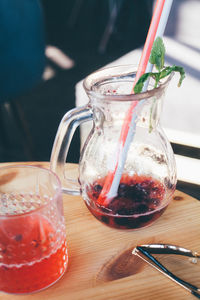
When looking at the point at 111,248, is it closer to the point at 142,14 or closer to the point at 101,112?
the point at 101,112

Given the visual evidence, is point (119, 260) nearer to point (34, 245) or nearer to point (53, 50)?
point (34, 245)

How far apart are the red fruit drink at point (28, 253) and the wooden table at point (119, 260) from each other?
0.6 inches

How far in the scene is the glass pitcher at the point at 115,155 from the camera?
0.49m

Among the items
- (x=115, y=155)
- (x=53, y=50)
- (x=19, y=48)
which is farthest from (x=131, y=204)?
(x=53, y=50)

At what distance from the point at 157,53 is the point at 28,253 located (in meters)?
0.26

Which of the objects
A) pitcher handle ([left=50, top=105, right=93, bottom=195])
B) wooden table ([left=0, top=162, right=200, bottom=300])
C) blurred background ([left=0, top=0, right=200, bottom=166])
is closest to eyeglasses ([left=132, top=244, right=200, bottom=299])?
wooden table ([left=0, top=162, right=200, bottom=300])

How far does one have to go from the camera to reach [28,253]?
43cm

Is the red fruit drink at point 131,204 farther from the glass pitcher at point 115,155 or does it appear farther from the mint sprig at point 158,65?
the mint sprig at point 158,65

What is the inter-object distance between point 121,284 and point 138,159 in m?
0.18

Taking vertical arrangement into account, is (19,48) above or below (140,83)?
below

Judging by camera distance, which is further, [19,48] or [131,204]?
[19,48]

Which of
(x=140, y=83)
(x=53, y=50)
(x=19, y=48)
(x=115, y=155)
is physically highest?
(x=140, y=83)

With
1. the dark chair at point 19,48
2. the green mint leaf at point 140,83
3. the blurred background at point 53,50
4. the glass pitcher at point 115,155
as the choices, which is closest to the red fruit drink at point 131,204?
the glass pitcher at point 115,155

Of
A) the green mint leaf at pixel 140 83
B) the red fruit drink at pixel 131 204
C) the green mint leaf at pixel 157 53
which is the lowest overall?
the red fruit drink at pixel 131 204
